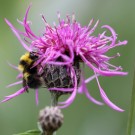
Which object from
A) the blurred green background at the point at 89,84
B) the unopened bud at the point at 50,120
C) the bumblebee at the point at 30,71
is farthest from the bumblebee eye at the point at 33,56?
the blurred green background at the point at 89,84

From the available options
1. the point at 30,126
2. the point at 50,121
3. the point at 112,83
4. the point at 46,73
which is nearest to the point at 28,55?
the point at 46,73

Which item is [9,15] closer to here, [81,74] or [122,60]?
[122,60]

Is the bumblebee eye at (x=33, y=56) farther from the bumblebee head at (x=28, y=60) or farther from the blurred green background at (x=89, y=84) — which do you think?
the blurred green background at (x=89, y=84)

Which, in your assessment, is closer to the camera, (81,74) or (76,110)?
(81,74)

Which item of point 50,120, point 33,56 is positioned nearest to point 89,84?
point 33,56

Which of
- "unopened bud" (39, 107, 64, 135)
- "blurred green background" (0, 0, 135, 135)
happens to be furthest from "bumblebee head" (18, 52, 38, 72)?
"blurred green background" (0, 0, 135, 135)

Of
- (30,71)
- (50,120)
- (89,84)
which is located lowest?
(89,84)

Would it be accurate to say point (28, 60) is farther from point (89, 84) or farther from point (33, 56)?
point (89, 84)
